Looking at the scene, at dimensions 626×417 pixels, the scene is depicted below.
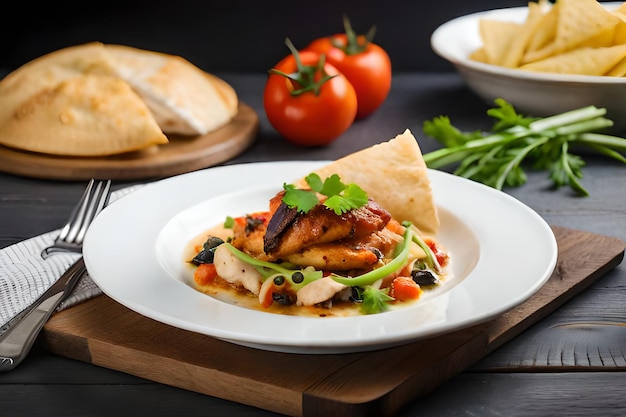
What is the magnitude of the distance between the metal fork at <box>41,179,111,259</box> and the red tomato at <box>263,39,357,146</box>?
→ 142cm

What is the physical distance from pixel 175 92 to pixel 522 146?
1863 millimetres

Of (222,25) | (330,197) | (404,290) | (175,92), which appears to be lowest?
(222,25)

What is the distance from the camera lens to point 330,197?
9.32 feet

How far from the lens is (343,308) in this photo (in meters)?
2.66

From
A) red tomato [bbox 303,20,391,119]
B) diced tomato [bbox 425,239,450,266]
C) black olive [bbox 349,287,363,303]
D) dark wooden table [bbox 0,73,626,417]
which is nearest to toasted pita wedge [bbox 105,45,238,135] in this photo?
red tomato [bbox 303,20,391,119]

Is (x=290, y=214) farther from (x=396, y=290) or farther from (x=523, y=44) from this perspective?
(x=523, y=44)

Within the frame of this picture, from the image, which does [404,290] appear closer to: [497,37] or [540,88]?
[540,88]

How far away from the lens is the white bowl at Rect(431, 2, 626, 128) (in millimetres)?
4578

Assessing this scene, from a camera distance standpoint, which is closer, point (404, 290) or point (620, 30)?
point (404, 290)

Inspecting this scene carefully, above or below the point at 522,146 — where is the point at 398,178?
above

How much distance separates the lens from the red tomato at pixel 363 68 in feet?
17.9

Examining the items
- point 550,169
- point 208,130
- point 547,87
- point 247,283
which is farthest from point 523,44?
point 247,283

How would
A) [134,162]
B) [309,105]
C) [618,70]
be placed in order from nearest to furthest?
[134,162] < [618,70] < [309,105]

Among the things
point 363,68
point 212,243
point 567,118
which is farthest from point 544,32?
point 212,243
